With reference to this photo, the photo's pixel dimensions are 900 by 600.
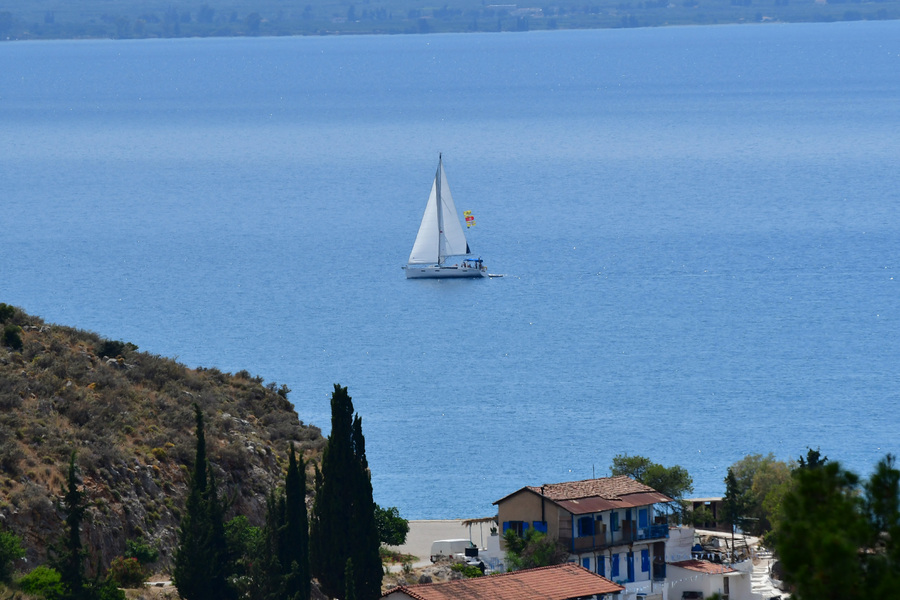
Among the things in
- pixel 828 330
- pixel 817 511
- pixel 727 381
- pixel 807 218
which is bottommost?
pixel 817 511

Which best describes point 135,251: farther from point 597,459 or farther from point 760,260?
point 597,459

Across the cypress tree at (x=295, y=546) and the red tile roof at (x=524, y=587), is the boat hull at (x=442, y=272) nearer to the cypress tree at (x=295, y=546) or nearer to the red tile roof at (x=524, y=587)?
the red tile roof at (x=524, y=587)

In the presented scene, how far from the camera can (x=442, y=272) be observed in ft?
402

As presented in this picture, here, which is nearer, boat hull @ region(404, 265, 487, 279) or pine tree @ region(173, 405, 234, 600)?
pine tree @ region(173, 405, 234, 600)

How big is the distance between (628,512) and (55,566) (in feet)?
51.3

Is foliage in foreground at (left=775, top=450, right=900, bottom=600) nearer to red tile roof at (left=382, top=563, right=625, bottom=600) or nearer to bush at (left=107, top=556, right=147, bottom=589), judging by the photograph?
red tile roof at (left=382, top=563, right=625, bottom=600)

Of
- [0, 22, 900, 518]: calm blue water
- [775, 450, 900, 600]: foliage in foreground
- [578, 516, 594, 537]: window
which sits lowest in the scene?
[775, 450, 900, 600]: foliage in foreground

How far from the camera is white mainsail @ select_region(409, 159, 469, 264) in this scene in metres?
123

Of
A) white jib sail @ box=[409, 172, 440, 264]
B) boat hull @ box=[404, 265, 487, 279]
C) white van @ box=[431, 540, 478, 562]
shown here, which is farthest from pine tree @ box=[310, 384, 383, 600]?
white jib sail @ box=[409, 172, 440, 264]

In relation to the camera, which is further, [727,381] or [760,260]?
[760,260]

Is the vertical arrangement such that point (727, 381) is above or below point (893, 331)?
below

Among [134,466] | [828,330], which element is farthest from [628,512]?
[828,330]

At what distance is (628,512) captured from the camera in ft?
135

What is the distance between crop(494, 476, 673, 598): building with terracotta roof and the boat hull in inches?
3135
